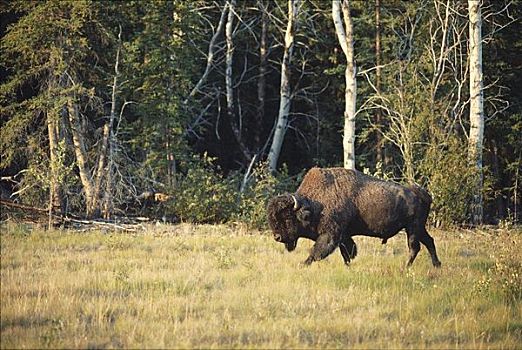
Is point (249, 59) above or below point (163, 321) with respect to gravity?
above

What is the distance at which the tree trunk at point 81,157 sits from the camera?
19.3 m

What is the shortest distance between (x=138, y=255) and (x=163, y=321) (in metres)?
4.86

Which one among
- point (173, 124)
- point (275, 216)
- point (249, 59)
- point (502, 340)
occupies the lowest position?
point (502, 340)

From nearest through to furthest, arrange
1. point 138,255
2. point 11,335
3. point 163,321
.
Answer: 1. point 11,335
2. point 163,321
3. point 138,255

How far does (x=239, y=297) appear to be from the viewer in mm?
9398

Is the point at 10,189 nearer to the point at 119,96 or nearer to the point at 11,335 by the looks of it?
the point at 119,96

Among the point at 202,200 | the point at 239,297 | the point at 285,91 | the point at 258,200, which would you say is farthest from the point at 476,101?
the point at 239,297

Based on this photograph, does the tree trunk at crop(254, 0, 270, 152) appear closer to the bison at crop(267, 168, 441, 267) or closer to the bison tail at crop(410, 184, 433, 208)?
the bison at crop(267, 168, 441, 267)

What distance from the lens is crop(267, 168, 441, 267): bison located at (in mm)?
12117

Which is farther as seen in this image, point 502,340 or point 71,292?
point 71,292

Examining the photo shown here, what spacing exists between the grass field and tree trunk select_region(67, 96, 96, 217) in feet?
17.2

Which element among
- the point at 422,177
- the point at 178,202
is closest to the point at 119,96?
the point at 178,202

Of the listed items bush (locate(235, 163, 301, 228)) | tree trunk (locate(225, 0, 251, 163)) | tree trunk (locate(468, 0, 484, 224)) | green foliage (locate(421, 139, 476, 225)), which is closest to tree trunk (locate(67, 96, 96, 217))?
bush (locate(235, 163, 301, 228))

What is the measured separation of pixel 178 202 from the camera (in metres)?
20.1
